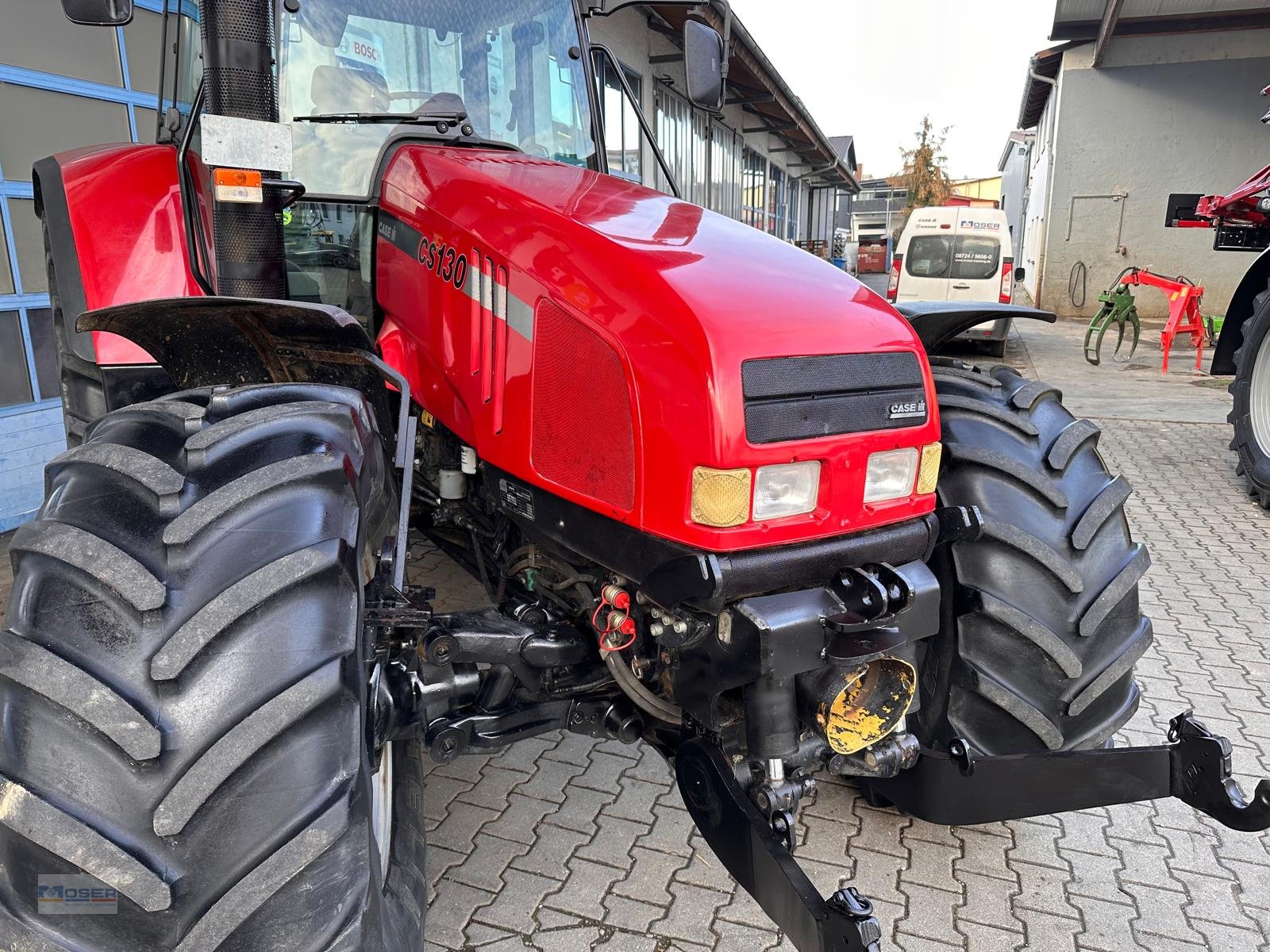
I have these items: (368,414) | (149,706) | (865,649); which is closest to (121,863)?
(149,706)

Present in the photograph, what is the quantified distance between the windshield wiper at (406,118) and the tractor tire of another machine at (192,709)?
3.98 ft

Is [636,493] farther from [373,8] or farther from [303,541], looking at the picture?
[373,8]

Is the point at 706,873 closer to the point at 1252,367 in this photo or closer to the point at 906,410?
the point at 906,410

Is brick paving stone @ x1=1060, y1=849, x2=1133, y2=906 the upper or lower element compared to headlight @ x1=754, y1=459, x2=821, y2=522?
lower

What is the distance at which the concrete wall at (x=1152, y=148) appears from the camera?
680 inches

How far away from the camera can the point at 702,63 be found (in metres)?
2.86

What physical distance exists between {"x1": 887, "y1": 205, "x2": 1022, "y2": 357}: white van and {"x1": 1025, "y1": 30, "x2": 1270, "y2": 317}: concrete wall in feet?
21.1

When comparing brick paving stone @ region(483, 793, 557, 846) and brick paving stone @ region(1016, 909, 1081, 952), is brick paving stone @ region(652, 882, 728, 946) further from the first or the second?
brick paving stone @ region(1016, 909, 1081, 952)

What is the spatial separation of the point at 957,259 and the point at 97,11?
12.6 metres

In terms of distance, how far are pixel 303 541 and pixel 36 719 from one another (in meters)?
0.41

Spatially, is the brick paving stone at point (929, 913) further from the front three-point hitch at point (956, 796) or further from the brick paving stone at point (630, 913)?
the brick paving stone at point (630, 913)

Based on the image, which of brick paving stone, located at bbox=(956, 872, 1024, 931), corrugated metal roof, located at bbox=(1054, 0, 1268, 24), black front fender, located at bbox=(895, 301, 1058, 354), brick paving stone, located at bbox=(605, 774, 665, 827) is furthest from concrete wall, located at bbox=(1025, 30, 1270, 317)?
brick paving stone, located at bbox=(605, 774, 665, 827)

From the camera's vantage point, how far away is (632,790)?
2.86m

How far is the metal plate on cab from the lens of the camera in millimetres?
2064
